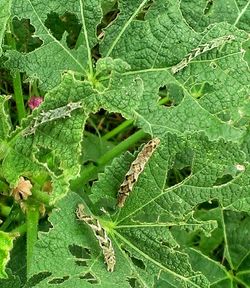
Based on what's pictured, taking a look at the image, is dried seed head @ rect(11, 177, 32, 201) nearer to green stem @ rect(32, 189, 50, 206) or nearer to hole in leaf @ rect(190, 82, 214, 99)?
green stem @ rect(32, 189, 50, 206)

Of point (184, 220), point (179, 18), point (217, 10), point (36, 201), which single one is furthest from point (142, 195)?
point (217, 10)

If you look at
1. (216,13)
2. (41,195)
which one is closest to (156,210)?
(41,195)

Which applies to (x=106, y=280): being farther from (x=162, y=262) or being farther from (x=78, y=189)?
(x=78, y=189)

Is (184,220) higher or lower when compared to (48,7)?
lower

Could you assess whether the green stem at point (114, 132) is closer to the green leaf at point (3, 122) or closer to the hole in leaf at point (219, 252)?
the hole in leaf at point (219, 252)

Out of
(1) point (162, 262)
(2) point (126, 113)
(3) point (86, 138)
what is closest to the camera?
(2) point (126, 113)

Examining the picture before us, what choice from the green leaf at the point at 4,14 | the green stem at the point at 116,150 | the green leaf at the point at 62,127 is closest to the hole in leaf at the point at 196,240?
the green stem at the point at 116,150

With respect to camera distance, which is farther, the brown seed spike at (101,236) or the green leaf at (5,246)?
the brown seed spike at (101,236)
